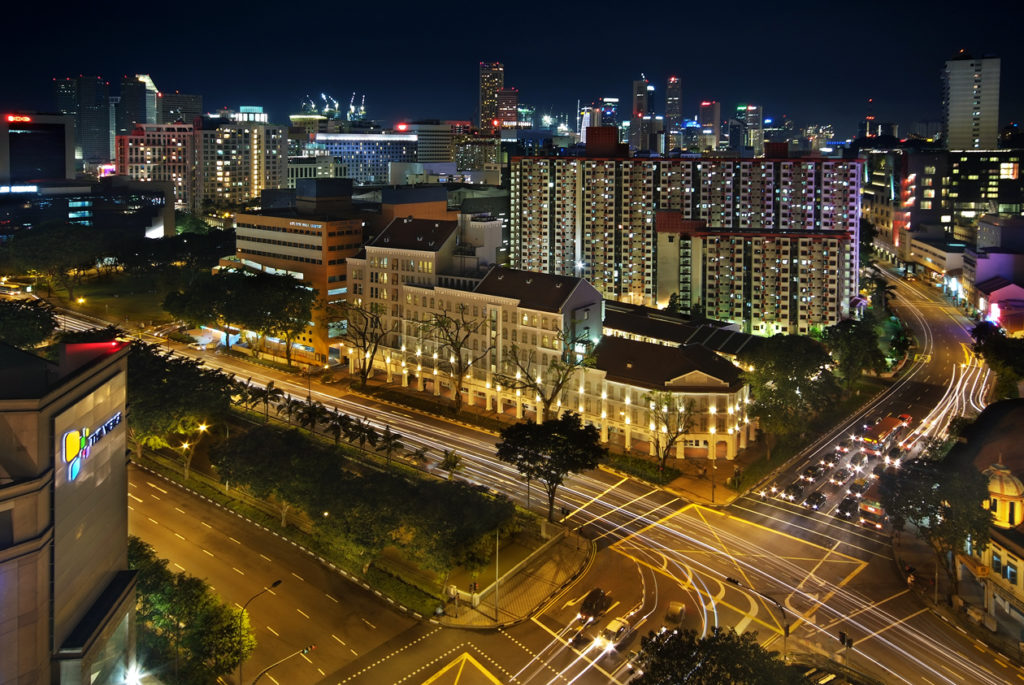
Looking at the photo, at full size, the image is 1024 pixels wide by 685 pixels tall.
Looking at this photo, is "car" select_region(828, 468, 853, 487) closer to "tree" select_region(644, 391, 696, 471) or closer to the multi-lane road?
the multi-lane road

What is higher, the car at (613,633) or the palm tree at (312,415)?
the palm tree at (312,415)

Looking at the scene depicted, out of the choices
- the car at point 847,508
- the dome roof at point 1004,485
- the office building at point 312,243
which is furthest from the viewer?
the office building at point 312,243

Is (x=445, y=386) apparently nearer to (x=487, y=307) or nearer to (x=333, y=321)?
(x=487, y=307)

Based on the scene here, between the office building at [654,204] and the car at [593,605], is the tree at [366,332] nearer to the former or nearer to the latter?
the office building at [654,204]

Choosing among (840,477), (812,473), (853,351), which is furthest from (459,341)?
(853,351)

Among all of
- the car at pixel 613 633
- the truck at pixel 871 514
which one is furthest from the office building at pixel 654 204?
the car at pixel 613 633

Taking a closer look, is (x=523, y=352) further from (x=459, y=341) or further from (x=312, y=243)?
(x=312, y=243)

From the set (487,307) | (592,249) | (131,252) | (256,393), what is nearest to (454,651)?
(256,393)

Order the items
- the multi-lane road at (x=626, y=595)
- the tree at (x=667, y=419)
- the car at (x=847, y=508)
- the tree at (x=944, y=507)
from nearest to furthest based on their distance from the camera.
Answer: the multi-lane road at (x=626, y=595), the tree at (x=944, y=507), the car at (x=847, y=508), the tree at (x=667, y=419)
